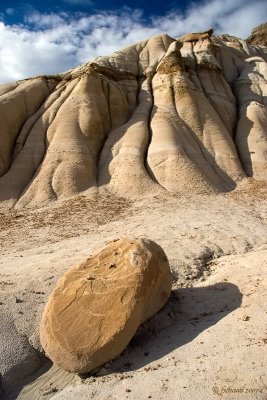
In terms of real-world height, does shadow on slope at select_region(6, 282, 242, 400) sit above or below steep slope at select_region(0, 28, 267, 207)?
below

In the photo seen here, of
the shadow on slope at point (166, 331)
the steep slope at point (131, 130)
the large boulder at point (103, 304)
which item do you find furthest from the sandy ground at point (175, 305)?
the steep slope at point (131, 130)

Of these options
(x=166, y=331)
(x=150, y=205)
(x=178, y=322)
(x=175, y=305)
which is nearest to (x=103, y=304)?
(x=166, y=331)

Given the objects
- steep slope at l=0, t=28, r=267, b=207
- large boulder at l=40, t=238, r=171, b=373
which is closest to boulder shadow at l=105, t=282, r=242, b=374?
large boulder at l=40, t=238, r=171, b=373

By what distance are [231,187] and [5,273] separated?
13.1m

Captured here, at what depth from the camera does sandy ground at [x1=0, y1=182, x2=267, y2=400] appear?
542 centimetres

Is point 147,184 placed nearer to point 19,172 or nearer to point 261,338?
point 19,172

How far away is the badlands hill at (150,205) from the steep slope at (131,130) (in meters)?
0.09

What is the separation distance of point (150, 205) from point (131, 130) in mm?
7209

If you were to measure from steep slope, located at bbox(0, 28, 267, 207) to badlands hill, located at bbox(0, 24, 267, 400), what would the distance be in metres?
0.09

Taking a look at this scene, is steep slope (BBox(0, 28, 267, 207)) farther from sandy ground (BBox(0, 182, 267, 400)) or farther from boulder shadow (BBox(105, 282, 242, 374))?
boulder shadow (BBox(105, 282, 242, 374))

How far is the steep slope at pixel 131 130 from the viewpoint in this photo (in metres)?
18.6

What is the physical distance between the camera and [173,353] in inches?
243

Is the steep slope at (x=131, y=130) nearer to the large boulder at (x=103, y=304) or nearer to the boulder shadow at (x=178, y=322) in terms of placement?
the boulder shadow at (x=178, y=322)

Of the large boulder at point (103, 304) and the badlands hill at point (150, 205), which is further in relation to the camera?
the large boulder at point (103, 304)
